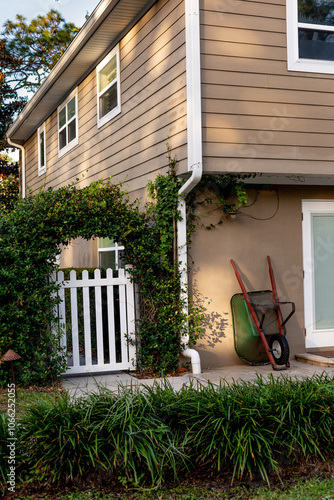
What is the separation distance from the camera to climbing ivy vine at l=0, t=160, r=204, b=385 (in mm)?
5781

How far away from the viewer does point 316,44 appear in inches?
265

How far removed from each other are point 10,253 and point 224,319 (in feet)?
9.04

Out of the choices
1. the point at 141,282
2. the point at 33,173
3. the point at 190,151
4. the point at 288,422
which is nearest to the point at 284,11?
the point at 190,151

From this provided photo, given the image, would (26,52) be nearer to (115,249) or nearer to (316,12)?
(115,249)

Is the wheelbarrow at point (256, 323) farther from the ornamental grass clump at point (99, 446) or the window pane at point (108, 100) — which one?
the window pane at point (108, 100)

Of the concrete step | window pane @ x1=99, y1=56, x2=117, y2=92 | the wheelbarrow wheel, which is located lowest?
the concrete step

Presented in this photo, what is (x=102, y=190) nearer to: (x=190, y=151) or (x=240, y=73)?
(x=190, y=151)

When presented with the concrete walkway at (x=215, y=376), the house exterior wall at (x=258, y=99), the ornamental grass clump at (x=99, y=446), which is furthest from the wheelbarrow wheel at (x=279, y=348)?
the ornamental grass clump at (x=99, y=446)

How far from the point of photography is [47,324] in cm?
602

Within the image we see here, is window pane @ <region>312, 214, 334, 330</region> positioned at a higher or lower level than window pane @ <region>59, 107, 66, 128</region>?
lower

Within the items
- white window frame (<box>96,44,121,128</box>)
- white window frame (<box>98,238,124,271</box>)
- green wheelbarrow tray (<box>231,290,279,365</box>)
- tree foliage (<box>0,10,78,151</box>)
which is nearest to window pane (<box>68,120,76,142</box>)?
white window frame (<box>96,44,121,128</box>)

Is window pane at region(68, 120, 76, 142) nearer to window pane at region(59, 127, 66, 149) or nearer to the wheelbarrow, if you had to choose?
window pane at region(59, 127, 66, 149)

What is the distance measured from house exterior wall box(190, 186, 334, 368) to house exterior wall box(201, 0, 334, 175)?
0.83 m

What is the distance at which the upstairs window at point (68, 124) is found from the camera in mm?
11602
